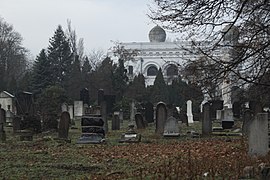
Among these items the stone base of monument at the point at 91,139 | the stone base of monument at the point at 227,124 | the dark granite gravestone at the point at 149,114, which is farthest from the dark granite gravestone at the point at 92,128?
the dark granite gravestone at the point at 149,114

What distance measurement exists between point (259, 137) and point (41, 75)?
1868 inches

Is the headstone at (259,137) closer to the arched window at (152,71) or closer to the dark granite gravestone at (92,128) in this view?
the dark granite gravestone at (92,128)

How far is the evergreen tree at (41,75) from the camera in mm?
57125

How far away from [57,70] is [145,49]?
89.2 ft

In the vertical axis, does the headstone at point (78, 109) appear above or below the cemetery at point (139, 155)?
above

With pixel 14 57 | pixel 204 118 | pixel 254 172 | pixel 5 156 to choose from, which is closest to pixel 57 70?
pixel 14 57

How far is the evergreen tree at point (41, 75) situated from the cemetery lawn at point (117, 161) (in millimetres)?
37470

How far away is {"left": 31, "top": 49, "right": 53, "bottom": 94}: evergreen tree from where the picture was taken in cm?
5712

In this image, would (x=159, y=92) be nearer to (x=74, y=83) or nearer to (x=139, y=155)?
(x=74, y=83)

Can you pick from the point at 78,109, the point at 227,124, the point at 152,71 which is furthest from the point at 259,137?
the point at 152,71

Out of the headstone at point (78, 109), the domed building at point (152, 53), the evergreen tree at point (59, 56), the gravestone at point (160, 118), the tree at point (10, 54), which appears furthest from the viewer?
the domed building at point (152, 53)

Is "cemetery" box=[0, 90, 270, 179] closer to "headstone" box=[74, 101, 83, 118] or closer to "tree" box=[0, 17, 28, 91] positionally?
"headstone" box=[74, 101, 83, 118]

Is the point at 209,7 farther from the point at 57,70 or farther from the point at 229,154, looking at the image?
the point at 57,70

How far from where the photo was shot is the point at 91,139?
19.2 metres
